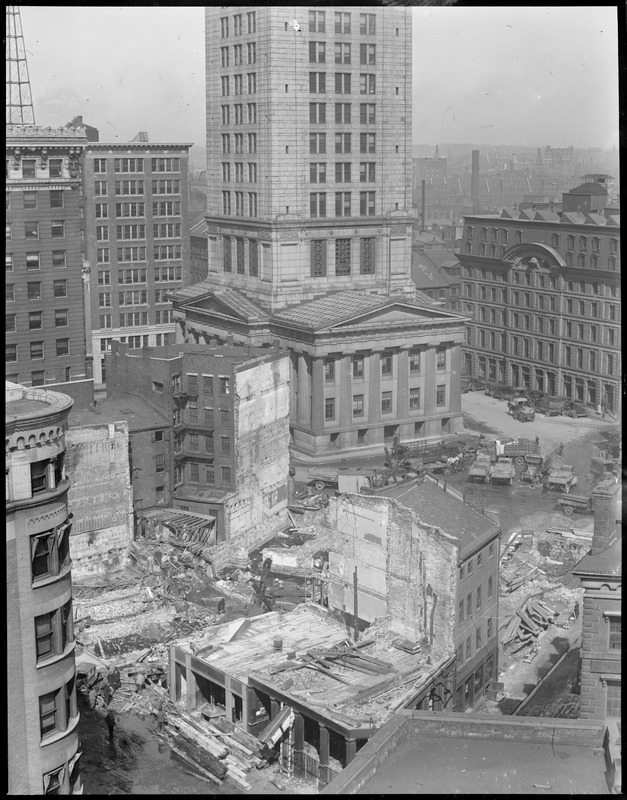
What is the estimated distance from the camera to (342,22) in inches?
3049

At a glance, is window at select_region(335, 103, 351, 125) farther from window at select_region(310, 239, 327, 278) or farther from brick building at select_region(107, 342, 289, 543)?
brick building at select_region(107, 342, 289, 543)

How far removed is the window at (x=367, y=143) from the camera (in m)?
81.3

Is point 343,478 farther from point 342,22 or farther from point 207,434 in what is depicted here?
point 342,22

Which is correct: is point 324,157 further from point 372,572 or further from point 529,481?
point 372,572

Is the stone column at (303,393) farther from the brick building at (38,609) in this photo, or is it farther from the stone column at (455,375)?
the brick building at (38,609)

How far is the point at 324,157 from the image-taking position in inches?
3206

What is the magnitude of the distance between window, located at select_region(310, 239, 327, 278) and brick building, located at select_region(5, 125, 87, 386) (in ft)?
72.5

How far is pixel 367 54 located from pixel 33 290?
28764 mm

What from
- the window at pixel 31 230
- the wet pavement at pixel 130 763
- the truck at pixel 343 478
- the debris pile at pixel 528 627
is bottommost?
the wet pavement at pixel 130 763

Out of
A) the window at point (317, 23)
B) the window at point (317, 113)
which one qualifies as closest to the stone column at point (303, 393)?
the window at point (317, 113)

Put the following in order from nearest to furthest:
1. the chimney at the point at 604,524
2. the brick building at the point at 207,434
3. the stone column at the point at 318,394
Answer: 1. the chimney at the point at 604,524
2. the brick building at the point at 207,434
3. the stone column at the point at 318,394

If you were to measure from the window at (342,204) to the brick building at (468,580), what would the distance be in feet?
143

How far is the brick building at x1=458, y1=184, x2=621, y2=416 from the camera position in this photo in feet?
275

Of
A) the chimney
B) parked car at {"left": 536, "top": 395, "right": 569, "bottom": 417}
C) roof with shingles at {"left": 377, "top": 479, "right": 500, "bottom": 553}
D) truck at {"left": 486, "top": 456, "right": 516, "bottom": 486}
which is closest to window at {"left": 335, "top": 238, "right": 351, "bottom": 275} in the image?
parked car at {"left": 536, "top": 395, "right": 569, "bottom": 417}
